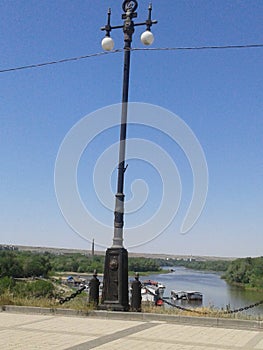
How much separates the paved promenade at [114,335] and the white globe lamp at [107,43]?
6517 mm

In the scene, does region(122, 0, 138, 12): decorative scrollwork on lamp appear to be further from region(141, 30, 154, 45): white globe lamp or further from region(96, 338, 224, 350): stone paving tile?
region(96, 338, 224, 350): stone paving tile

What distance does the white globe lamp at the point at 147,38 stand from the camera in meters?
12.3

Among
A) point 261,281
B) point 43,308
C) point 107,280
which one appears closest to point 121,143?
point 107,280

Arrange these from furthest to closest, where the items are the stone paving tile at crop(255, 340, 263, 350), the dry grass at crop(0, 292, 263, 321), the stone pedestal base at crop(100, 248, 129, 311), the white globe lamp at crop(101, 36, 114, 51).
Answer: the white globe lamp at crop(101, 36, 114, 51) < the stone pedestal base at crop(100, 248, 129, 311) < the dry grass at crop(0, 292, 263, 321) < the stone paving tile at crop(255, 340, 263, 350)

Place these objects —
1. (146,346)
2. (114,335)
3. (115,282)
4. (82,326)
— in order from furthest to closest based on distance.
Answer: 1. (115,282)
2. (82,326)
3. (114,335)
4. (146,346)

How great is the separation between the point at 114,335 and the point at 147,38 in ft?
23.0

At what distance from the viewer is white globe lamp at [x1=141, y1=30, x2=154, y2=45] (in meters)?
12.3


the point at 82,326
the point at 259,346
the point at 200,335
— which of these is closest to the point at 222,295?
the point at 82,326

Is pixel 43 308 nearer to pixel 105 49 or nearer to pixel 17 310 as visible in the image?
pixel 17 310

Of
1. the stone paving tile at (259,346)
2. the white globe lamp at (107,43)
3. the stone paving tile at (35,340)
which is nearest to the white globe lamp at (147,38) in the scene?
the white globe lamp at (107,43)

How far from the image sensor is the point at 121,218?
40.7ft

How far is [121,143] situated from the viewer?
1271cm

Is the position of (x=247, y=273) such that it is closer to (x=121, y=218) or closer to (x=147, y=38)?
(x=121, y=218)

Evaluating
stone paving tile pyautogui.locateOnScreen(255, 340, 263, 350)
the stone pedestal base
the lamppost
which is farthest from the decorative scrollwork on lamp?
stone paving tile pyautogui.locateOnScreen(255, 340, 263, 350)
